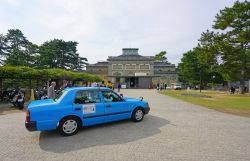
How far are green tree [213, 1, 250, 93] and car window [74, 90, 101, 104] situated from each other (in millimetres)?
25176

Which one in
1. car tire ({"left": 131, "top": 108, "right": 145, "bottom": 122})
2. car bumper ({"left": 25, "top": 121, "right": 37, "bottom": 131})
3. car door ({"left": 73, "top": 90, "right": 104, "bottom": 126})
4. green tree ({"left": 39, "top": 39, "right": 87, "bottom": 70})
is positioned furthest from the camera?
green tree ({"left": 39, "top": 39, "right": 87, "bottom": 70})

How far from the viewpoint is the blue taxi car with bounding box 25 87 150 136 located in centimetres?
524

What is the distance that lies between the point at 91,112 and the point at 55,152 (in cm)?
200

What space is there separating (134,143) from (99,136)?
1318mm

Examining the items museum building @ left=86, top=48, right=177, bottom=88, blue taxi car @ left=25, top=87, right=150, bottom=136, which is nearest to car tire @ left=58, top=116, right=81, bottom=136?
blue taxi car @ left=25, top=87, right=150, bottom=136

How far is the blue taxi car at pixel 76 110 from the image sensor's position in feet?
17.2

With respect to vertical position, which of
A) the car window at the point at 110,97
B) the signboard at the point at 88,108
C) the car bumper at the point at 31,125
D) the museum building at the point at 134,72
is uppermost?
the museum building at the point at 134,72

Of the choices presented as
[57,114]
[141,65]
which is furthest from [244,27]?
[141,65]

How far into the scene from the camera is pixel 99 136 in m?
5.62

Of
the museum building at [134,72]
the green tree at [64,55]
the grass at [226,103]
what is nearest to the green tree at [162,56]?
the museum building at [134,72]

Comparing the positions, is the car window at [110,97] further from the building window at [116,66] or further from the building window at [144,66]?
the building window at [116,66]

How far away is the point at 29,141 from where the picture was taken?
5.26 metres

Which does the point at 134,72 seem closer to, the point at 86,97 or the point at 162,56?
the point at 162,56

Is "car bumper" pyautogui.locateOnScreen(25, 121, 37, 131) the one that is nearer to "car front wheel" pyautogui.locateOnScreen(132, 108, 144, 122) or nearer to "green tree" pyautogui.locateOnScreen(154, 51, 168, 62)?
"car front wheel" pyautogui.locateOnScreen(132, 108, 144, 122)
